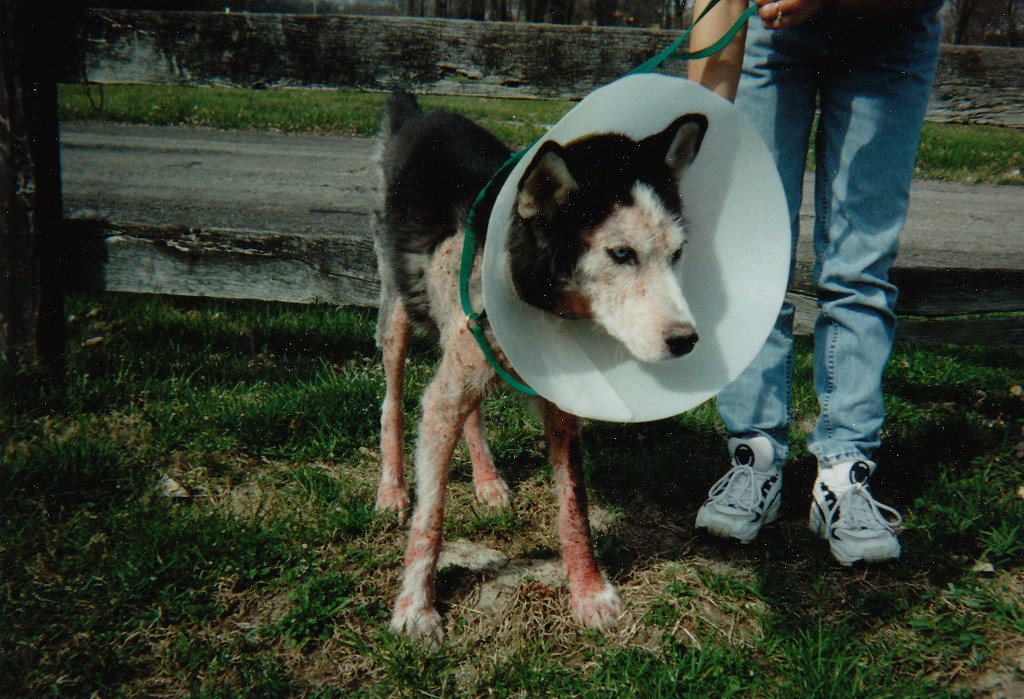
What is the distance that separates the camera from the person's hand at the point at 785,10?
2203 mm

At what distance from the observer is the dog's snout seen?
1.93 metres

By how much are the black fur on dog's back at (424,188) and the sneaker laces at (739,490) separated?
1.33 meters

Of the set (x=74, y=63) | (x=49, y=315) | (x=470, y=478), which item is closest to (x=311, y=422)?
(x=470, y=478)

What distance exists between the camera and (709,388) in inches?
83.9

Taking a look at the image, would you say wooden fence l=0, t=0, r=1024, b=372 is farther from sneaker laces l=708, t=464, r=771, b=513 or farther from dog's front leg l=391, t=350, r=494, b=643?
dog's front leg l=391, t=350, r=494, b=643

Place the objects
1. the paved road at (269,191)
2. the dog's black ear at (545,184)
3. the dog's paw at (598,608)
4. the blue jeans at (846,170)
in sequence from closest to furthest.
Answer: the dog's black ear at (545,184)
the dog's paw at (598,608)
the blue jeans at (846,170)
the paved road at (269,191)

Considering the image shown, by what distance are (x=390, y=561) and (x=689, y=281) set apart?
4.69 ft

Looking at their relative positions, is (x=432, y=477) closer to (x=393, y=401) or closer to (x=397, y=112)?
(x=393, y=401)

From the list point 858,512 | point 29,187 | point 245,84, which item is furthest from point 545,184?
point 29,187

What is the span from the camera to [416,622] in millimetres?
2400

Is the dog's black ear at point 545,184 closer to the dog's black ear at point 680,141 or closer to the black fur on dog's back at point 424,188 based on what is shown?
the dog's black ear at point 680,141

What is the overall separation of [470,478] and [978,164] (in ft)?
32.2

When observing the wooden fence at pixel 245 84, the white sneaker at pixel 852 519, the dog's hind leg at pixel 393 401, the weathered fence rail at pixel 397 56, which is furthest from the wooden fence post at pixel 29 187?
the white sneaker at pixel 852 519

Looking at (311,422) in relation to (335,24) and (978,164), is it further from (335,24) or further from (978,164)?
(978,164)
